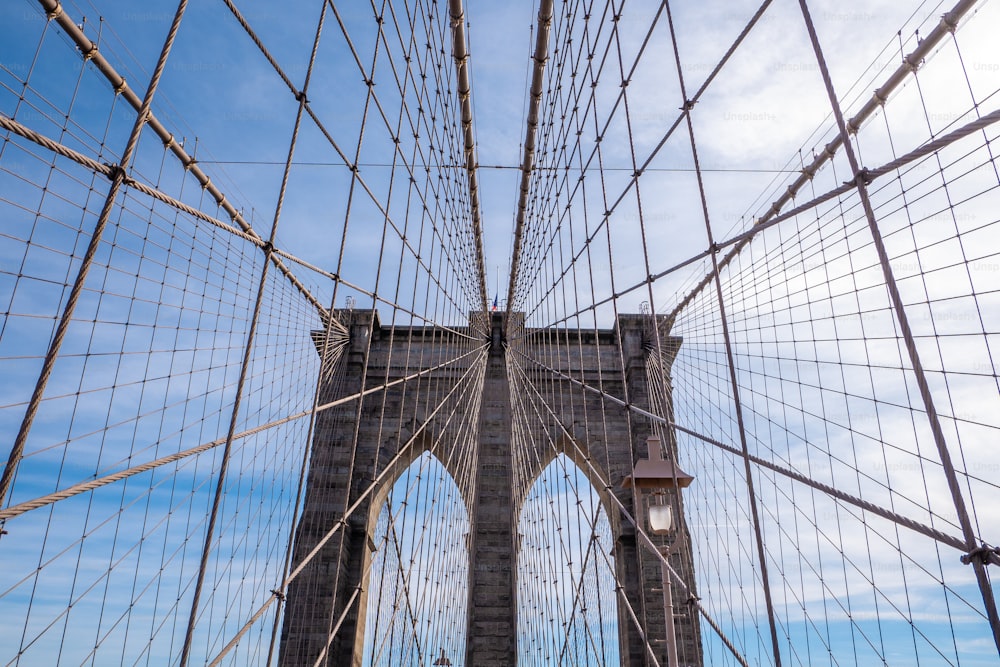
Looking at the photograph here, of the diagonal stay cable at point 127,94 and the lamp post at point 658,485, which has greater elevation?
the diagonal stay cable at point 127,94

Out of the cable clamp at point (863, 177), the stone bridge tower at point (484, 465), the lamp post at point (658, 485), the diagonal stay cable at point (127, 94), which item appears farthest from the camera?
the stone bridge tower at point (484, 465)

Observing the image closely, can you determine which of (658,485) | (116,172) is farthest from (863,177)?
(658,485)

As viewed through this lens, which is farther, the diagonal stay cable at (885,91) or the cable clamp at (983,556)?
the diagonal stay cable at (885,91)

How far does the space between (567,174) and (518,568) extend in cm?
825

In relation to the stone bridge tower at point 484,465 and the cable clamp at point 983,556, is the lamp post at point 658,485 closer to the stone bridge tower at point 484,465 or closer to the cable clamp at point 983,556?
the cable clamp at point 983,556

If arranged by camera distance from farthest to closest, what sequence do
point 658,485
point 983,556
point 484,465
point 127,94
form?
point 484,465 → point 658,485 → point 127,94 → point 983,556

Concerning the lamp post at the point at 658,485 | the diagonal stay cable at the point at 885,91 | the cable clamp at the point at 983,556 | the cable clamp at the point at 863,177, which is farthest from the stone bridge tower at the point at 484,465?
the cable clamp at the point at 983,556

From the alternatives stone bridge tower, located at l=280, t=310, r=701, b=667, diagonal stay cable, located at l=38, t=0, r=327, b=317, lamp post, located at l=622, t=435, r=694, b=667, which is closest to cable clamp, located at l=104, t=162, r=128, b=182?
diagonal stay cable, located at l=38, t=0, r=327, b=317

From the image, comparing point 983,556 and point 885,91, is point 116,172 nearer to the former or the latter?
point 983,556

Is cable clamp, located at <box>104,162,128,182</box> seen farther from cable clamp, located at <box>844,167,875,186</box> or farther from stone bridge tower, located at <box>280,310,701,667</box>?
stone bridge tower, located at <box>280,310,701,667</box>

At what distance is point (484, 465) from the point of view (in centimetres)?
1431

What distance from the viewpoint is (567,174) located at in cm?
934

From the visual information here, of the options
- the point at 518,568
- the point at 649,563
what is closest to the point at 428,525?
the point at 518,568

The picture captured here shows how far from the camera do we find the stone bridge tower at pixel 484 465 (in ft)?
40.0
